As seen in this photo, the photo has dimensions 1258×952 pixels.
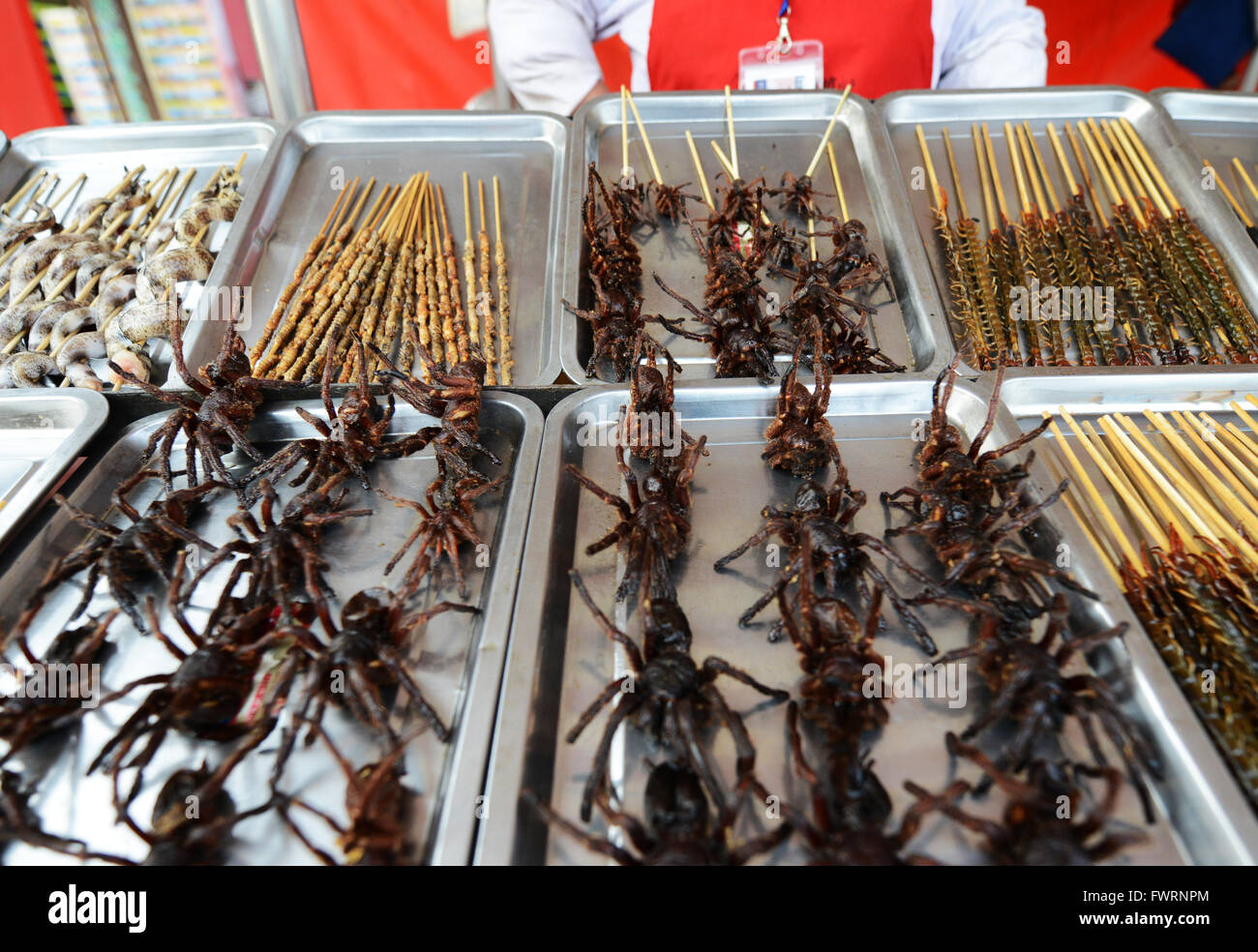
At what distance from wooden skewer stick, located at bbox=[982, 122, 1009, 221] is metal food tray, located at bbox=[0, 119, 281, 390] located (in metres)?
3.88

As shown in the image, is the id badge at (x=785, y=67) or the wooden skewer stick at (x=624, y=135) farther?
the id badge at (x=785, y=67)

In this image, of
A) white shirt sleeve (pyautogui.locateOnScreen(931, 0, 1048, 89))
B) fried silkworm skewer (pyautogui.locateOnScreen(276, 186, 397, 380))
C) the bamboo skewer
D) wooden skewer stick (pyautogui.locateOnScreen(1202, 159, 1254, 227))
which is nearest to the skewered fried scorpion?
fried silkworm skewer (pyautogui.locateOnScreen(276, 186, 397, 380))

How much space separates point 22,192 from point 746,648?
15.1ft

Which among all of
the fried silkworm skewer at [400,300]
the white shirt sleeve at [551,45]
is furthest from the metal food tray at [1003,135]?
the fried silkworm skewer at [400,300]

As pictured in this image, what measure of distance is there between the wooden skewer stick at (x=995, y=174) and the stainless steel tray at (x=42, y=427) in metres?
3.96

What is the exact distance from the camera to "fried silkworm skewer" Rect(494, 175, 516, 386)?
9.87 ft

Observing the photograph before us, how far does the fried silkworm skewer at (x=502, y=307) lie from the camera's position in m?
3.01

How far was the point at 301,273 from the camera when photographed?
3389 millimetres

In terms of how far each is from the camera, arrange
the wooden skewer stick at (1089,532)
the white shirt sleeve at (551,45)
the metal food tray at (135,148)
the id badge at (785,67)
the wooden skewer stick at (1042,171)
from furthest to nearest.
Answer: the white shirt sleeve at (551,45) → the id badge at (785,67) → the metal food tray at (135,148) → the wooden skewer stick at (1042,171) → the wooden skewer stick at (1089,532)

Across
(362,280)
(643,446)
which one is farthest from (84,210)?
(643,446)

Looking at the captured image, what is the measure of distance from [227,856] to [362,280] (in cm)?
239

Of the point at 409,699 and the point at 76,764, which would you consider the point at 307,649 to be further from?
the point at 76,764

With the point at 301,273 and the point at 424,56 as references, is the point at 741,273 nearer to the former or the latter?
the point at 301,273

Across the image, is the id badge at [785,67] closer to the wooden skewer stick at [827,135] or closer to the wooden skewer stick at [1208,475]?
the wooden skewer stick at [827,135]
